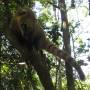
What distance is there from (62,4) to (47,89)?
529 cm

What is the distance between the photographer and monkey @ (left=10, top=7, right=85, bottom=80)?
3.14 m

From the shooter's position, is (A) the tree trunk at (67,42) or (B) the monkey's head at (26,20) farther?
(A) the tree trunk at (67,42)

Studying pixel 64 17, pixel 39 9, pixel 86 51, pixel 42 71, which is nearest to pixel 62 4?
pixel 64 17

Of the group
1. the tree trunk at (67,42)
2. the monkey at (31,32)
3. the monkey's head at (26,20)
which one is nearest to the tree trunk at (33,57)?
the monkey at (31,32)

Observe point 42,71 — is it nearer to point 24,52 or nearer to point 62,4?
point 24,52

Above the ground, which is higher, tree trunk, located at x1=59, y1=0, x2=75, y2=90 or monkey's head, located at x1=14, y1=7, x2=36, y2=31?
monkey's head, located at x1=14, y1=7, x2=36, y2=31

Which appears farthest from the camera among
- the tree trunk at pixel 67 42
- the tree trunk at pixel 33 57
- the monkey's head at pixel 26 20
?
the tree trunk at pixel 67 42

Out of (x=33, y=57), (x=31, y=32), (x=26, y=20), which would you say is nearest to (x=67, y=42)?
(x=33, y=57)

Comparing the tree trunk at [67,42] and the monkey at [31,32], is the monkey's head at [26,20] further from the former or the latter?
the tree trunk at [67,42]

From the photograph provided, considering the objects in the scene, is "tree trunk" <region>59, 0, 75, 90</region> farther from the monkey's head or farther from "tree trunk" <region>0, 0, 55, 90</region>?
the monkey's head

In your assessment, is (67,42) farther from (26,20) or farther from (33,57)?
(26,20)

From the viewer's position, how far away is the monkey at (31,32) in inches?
124

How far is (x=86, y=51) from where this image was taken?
31.4ft

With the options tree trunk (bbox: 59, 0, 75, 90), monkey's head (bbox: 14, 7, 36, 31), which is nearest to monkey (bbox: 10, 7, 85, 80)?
monkey's head (bbox: 14, 7, 36, 31)
